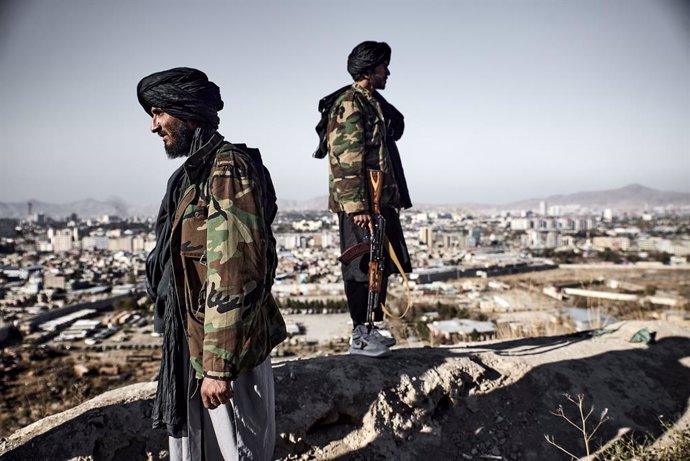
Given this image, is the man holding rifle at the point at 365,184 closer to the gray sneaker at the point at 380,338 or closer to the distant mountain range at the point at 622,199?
the gray sneaker at the point at 380,338

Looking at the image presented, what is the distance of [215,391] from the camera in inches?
50.6

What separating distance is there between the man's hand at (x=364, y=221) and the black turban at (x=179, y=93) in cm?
142

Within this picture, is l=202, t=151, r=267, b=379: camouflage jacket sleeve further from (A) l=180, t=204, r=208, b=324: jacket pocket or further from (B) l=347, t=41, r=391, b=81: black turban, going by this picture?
(B) l=347, t=41, r=391, b=81: black turban

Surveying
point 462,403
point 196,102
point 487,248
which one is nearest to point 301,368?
point 462,403

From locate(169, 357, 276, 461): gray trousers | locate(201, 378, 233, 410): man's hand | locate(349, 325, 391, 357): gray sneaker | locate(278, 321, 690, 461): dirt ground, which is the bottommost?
locate(278, 321, 690, 461): dirt ground

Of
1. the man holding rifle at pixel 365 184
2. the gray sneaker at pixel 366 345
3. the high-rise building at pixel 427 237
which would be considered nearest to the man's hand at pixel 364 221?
the man holding rifle at pixel 365 184

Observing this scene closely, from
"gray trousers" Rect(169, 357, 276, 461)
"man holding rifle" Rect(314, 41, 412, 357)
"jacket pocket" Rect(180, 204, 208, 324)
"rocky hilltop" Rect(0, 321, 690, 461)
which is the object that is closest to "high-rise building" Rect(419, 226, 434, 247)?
"rocky hilltop" Rect(0, 321, 690, 461)

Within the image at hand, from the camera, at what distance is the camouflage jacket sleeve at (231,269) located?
1.26 meters

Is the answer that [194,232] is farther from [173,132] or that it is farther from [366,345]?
[366,345]

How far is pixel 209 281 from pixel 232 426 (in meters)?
0.51

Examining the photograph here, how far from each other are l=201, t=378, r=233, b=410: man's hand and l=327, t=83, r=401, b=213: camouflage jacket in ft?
5.21

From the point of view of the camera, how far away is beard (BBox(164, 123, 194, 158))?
149 centimetres

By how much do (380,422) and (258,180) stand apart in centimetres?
189

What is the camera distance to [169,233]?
1428 millimetres
